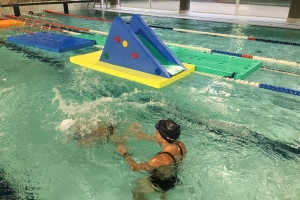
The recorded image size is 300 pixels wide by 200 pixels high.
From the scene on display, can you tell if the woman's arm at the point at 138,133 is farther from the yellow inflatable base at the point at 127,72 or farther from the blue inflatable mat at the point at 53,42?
the blue inflatable mat at the point at 53,42

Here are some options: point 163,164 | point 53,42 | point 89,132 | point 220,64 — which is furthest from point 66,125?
point 53,42

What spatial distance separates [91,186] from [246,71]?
3572 mm

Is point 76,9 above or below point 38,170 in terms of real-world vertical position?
above

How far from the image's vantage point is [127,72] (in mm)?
4625

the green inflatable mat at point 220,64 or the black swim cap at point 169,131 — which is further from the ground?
the black swim cap at point 169,131

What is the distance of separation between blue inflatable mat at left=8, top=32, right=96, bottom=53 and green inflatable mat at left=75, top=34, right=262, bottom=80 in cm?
243

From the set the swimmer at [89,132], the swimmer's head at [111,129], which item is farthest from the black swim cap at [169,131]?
the swimmer's head at [111,129]

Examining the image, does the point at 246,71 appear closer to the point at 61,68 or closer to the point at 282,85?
the point at 282,85

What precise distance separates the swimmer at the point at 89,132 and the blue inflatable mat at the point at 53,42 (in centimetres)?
365

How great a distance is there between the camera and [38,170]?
243cm

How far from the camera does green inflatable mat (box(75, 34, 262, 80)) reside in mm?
4716

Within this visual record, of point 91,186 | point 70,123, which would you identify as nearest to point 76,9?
point 70,123

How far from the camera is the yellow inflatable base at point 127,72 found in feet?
14.0

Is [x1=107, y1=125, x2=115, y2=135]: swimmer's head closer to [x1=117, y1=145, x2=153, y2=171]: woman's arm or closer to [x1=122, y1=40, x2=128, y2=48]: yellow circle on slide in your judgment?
[x1=117, y1=145, x2=153, y2=171]: woman's arm
